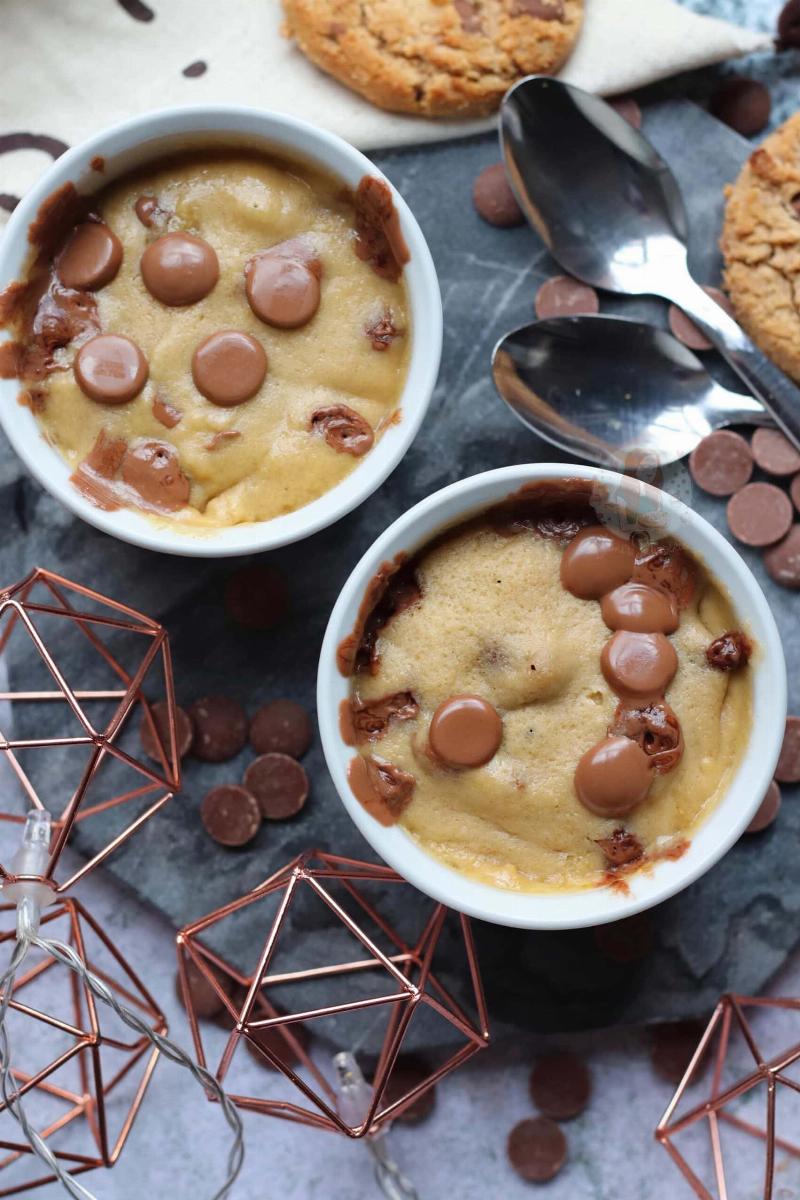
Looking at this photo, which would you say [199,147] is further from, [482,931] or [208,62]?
[482,931]

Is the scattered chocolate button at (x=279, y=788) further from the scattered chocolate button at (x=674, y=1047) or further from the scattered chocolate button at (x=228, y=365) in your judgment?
the scattered chocolate button at (x=674, y=1047)

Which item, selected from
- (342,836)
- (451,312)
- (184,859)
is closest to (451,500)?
(451,312)

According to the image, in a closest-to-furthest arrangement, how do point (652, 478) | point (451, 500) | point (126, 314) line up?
point (451, 500) → point (126, 314) → point (652, 478)

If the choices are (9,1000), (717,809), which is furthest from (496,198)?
(9,1000)

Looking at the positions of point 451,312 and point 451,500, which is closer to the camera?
point 451,500

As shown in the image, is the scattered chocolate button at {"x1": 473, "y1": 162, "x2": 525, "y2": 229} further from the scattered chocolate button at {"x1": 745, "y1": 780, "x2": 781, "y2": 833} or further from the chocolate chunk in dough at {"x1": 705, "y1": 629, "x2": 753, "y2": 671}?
the scattered chocolate button at {"x1": 745, "y1": 780, "x2": 781, "y2": 833}

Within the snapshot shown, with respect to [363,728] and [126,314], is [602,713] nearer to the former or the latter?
[363,728]
